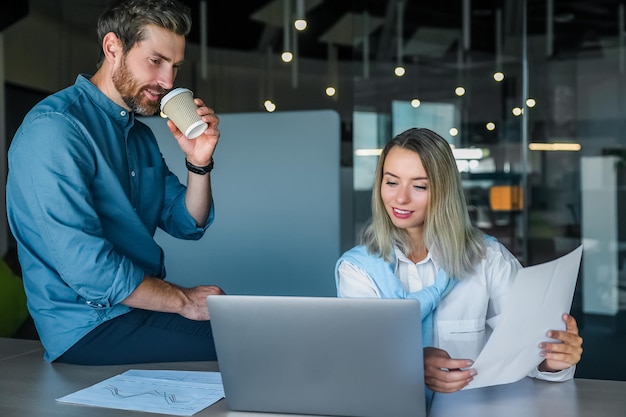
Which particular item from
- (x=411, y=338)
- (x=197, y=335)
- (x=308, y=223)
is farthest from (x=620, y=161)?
(x=411, y=338)

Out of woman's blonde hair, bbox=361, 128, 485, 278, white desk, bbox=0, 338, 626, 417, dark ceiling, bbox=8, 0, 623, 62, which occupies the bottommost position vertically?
white desk, bbox=0, 338, 626, 417

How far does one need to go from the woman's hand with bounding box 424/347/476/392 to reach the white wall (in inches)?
57.8

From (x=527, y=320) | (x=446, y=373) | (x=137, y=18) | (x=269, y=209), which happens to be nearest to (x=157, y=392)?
(x=446, y=373)

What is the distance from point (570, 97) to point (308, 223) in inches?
A: 97.3

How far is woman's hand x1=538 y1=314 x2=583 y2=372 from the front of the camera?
1.28 meters

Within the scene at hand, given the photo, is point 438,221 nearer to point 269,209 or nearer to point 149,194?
point 149,194

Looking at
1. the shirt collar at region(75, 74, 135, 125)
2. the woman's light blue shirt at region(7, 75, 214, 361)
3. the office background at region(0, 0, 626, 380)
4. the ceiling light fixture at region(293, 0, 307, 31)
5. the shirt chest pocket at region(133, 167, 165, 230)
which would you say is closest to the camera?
the woman's light blue shirt at region(7, 75, 214, 361)

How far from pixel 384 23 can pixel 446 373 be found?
3.83 metres

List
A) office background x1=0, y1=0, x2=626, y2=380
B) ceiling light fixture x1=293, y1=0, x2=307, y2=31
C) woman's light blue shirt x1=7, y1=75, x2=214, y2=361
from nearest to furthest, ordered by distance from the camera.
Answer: woman's light blue shirt x1=7, y1=75, x2=214, y2=361, office background x1=0, y1=0, x2=626, y2=380, ceiling light fixture x1=293, y1=0, x2=307, y2=31

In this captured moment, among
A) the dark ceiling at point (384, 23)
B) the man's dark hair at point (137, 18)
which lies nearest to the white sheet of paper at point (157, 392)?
the man's dark hair at point (137, 18)

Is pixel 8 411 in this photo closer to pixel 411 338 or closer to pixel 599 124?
pixel 411 338

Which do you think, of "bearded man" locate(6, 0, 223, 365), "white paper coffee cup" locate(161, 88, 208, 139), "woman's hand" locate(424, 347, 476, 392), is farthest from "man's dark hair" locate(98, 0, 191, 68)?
"woman's hand" locate(424, 347, 476, 392)

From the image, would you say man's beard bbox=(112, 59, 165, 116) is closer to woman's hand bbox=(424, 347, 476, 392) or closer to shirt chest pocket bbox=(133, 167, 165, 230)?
shirt chest pocket bbox=(133, 167, 165, 230)

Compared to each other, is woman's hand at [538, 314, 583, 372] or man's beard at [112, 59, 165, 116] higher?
man's beard at [112, 59, 165, 116]
